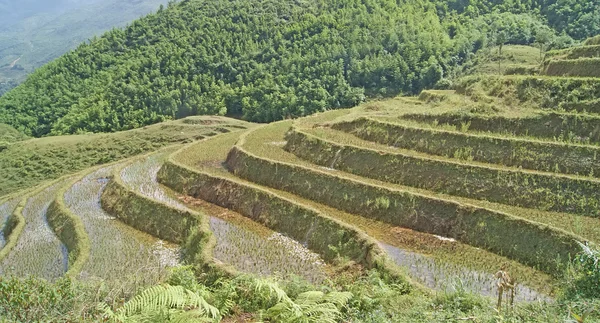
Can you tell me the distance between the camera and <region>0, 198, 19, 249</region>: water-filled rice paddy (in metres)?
26.5

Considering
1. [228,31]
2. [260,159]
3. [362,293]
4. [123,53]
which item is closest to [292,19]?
[228,31]

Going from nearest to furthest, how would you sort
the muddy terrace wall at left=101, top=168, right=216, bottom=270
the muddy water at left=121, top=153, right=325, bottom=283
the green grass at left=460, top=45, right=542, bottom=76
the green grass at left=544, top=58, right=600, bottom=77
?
the muddy water at left=121, top=153, right=325, bottom=283 → the muddy terrace wall at left=101, top=168, right=216, bottom=270 → the green grass at left=544, top=58, right=600, bottom=77 → the green grass at left=460, top=45, right=542, bottom=76

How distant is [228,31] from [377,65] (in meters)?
31.2

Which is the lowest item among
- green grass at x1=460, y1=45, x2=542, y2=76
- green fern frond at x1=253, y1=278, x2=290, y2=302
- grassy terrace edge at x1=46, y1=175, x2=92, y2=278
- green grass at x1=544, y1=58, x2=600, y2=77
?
green grass at x1=460, y1=45, x2=542, y2=76

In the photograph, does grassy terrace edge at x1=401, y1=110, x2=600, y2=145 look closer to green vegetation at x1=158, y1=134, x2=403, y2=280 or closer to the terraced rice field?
the terraced rice field

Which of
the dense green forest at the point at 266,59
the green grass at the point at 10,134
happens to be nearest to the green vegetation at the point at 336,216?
the green grass at the point at 10,134

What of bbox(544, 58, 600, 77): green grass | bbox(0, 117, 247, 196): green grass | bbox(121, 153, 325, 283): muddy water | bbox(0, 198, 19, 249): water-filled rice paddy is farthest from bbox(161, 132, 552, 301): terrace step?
bbox(0, 117, 247, 196): green grass

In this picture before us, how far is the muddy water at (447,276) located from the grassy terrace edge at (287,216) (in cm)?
101

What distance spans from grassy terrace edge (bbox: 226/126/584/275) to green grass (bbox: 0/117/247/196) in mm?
25071

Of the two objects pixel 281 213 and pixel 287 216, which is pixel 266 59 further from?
pixel 287 216

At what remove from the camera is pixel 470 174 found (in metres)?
21.2

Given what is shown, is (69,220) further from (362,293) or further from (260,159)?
(362,293)

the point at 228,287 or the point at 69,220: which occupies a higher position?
the point at 228,287

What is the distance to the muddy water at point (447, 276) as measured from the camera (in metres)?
14.3
